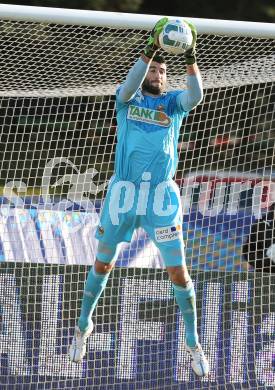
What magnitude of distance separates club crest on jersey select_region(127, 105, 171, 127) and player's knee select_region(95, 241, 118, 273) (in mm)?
763

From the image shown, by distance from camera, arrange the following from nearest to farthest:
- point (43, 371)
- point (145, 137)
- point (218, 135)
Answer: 1. point (145, 137)
2. point (43, 371)
3. point (218, 135)

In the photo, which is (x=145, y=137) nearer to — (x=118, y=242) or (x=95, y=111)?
(x=118, y=242)

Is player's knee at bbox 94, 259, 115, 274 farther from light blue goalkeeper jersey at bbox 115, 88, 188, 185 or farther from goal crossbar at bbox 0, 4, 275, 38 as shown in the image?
goal crossbar at bbox 0, 4, 275, 38

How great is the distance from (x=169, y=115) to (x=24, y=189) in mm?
1560

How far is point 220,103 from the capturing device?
7.44m

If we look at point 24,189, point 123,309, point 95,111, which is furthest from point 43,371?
point 95,111

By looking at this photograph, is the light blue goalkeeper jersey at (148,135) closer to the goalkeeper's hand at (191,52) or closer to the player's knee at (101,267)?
the goalkeeper's hand at (191,52)

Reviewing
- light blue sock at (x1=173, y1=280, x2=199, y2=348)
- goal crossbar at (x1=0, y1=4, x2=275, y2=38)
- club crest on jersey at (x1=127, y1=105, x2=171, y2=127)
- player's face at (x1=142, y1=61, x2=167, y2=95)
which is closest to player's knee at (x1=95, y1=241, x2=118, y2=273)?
light blue sock at (x1=173, y1=280, x2=199, y2=348)

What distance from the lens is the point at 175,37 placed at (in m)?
5.56

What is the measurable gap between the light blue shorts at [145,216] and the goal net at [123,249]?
1060 millimetres

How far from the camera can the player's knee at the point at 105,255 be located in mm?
6227

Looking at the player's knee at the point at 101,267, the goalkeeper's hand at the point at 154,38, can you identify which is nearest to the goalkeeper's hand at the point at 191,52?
the goalkeeper's hand at the point at 154,38

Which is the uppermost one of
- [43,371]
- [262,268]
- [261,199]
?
[261,199]

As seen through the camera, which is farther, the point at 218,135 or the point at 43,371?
the point at 218,135
